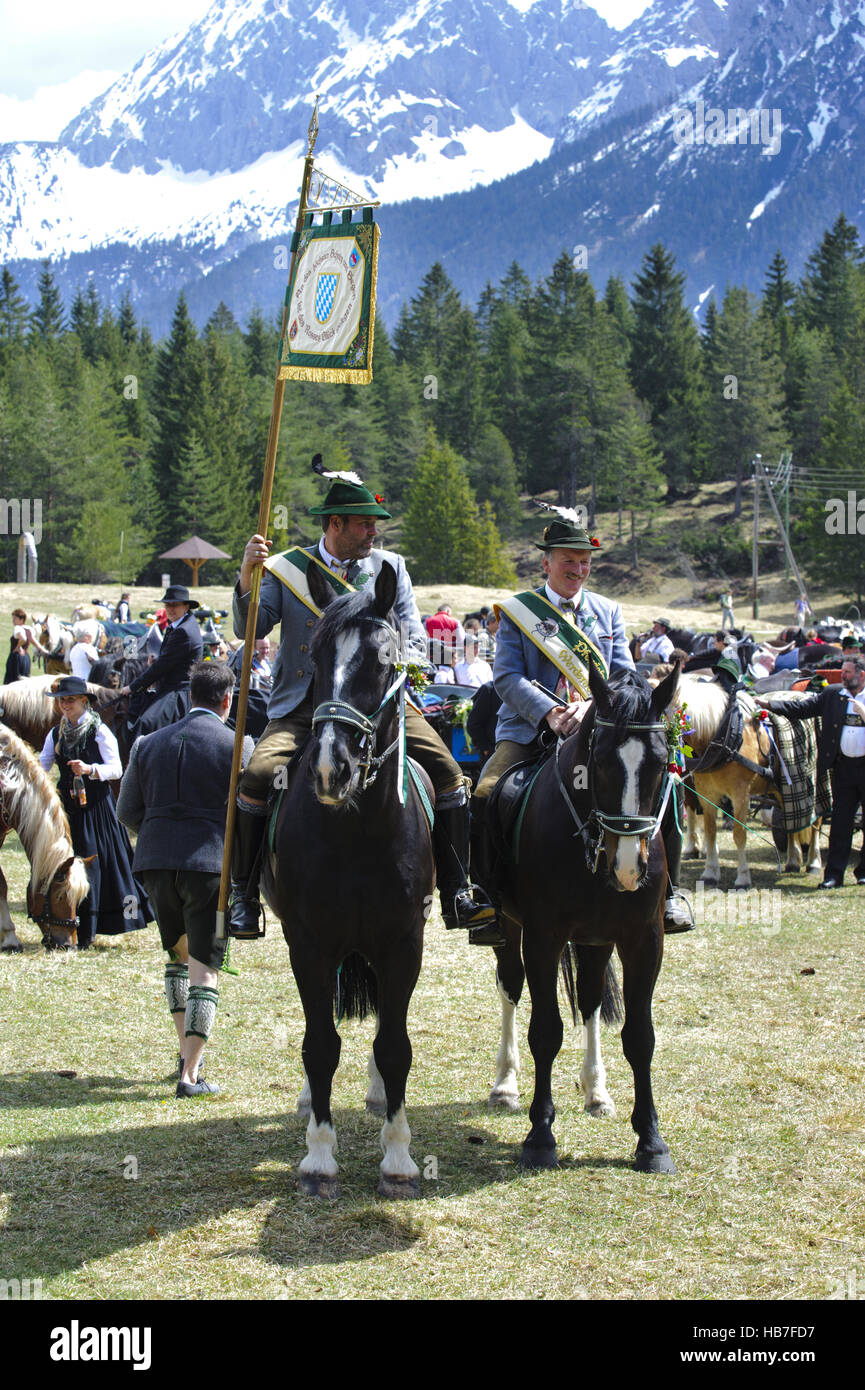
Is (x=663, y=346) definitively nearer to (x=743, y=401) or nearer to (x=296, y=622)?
(x=743, y=401)

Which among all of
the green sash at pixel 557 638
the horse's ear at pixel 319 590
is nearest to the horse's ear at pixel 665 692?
the green sash at pixel 557 638

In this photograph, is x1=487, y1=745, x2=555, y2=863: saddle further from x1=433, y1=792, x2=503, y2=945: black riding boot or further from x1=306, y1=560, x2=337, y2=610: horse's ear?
x1=306, y1=560, x2=337, y2=610: horse's ear

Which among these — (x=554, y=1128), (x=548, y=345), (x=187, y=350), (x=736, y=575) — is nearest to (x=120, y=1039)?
(x=554, y=1128)

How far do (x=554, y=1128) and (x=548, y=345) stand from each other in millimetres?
89486

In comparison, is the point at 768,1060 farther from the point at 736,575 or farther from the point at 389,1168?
the point at 736,575

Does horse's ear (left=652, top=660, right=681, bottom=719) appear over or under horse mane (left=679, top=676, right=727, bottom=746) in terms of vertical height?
over

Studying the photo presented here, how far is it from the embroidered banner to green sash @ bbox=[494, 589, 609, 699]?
1455 millimetres

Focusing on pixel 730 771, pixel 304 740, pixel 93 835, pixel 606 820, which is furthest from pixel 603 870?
pixel 730 771

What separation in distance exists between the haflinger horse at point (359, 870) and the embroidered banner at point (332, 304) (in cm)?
112

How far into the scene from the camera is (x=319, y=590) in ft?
18.7


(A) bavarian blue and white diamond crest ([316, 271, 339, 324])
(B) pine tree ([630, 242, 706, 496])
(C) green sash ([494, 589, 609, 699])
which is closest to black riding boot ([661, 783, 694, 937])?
(C) green sash ([494, 589, 609, 699])

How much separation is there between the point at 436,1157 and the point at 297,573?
113 inches

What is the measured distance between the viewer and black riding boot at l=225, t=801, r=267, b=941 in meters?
6.22

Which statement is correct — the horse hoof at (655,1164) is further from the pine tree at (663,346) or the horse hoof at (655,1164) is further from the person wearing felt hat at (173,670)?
the pine tree at (663,346)
